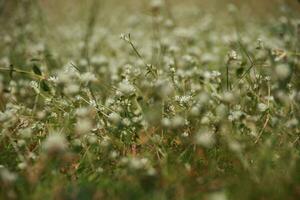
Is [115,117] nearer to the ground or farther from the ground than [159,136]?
farther from the ground

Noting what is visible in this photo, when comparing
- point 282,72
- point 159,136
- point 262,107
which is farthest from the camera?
point 262,107

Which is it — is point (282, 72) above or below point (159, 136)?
above

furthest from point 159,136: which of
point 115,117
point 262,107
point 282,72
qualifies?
point 282,72

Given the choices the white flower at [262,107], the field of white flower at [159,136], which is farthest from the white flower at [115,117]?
the white flower at [262,107]

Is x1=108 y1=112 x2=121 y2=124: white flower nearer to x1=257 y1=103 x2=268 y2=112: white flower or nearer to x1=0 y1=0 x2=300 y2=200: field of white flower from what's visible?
x1=0 y1=0 x2=300 y2=200: field of white flower

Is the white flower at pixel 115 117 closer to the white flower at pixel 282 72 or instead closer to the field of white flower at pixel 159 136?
the field of white flower at pixel 159 136

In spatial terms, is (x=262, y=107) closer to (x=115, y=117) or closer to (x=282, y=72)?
(x=282, y=72)

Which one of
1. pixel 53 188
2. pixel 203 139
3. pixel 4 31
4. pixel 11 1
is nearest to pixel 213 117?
pixel 203 139

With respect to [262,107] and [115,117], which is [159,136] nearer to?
[115,117]

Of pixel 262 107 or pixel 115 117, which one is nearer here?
pixel 115 117

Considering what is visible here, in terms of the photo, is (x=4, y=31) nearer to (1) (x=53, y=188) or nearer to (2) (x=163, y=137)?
(2) (x=163, y=137)

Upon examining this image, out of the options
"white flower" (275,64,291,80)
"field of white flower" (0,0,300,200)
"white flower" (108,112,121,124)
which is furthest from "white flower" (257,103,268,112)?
"white flower" (108,112,121,124)

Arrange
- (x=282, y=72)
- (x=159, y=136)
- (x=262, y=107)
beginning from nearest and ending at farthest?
(x=282, y=72) → (x=159, y=136) → (x=262, y=107)
